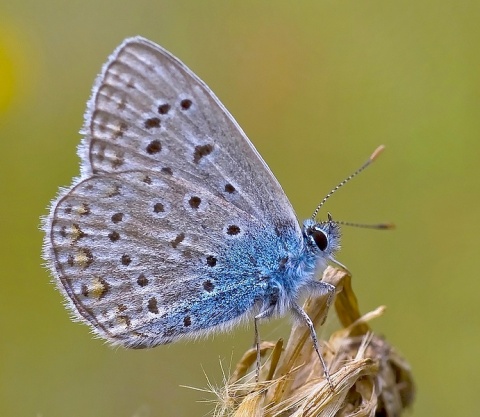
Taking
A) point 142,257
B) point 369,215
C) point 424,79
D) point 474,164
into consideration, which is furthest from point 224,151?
point 424,79

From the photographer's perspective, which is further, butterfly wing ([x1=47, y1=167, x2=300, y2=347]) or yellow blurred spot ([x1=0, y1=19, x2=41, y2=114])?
yellow blurred spot ([x1=0, y1=19, x2=41, y2=114])

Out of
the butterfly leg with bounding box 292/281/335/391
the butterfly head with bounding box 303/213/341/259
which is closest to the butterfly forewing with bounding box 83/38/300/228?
the butterfly head with bounding box 303/213/341/259

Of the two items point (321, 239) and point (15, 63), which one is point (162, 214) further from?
point (15, 63)

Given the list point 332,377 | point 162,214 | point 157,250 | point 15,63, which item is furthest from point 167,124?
point 15,63

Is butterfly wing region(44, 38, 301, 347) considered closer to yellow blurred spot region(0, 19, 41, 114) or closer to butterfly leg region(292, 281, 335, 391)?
butterfly leg region(292, 281, 335, 391)

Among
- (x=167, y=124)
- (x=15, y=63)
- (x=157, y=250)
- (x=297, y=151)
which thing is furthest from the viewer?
(x=297, y=151)

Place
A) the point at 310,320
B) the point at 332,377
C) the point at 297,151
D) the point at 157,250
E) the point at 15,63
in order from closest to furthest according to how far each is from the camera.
Answer: the point at 332,377 → the point at 310,320 → the point at 157,250 → the point at 15,63 → the point at 297,151

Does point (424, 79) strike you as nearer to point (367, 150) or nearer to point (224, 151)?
point (367, 150)

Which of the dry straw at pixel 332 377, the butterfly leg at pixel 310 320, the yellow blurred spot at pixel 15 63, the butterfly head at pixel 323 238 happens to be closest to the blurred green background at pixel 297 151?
the yellow blurred spot at pixel 15 63
